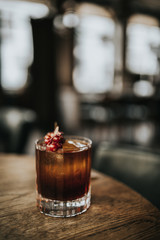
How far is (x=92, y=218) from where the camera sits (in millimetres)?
572

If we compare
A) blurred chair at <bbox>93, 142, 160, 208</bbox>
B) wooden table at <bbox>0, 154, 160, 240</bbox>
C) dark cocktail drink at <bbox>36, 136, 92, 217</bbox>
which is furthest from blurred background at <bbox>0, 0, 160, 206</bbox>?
dark cocktail drink at <bbox>36, 136, 92, 217</bbox>

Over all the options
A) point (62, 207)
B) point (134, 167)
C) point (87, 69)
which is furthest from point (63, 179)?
point (87, 69)

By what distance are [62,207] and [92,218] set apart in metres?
0.08

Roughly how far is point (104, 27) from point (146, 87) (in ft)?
6.19

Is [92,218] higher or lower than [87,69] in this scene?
lower

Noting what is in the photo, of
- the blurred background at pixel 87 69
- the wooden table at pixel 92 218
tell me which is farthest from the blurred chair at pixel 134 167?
the blurred background at pixel 87 69

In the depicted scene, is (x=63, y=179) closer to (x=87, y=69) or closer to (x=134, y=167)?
(x=134, y=167)

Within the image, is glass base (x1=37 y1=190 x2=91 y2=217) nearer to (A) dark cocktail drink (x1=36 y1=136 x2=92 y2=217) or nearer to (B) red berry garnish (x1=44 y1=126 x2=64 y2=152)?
(A) dark cocktail drink (x1=36 y1=136 x2=92 y2=217)

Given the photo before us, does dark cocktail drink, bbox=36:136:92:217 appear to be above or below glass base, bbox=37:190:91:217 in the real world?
above

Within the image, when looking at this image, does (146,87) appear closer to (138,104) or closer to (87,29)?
(138,104)

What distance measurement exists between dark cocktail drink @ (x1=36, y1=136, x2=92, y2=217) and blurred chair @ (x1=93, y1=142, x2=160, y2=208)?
35cm

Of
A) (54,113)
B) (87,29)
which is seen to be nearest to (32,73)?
(54,113)

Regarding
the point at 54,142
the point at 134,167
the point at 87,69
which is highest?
the point at 87,69

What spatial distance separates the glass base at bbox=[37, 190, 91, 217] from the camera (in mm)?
586
